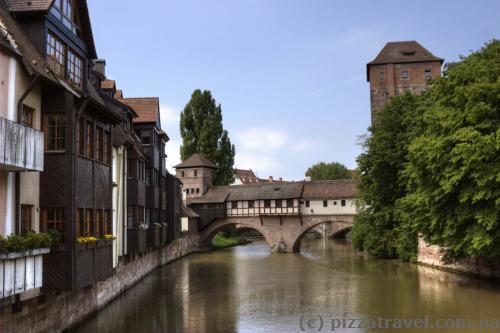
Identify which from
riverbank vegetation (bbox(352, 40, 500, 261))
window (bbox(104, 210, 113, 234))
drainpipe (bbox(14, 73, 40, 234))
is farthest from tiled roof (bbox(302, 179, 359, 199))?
drainpipe (bbox(14, 73, 40, 234))

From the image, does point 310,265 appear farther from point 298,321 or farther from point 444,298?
point 298,321

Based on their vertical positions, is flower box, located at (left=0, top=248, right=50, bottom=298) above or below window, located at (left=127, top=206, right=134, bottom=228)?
below

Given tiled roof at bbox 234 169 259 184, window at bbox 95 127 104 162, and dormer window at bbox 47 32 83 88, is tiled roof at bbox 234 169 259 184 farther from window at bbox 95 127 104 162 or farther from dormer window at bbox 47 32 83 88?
dormer window at bbox 47 32 83 88

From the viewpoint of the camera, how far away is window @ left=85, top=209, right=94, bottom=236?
14.6m

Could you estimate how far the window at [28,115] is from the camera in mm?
12352

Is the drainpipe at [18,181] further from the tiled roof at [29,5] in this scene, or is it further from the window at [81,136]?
the tiled roof at [29,5]

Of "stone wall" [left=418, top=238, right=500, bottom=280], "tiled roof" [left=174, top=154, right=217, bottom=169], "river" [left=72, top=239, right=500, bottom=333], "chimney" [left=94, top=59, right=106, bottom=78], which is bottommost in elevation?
"river" [left=72, top=239, right=500, bottom=333]

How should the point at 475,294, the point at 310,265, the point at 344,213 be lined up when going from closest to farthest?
the point at 475,294, the point at 310,265, the point at 344,213

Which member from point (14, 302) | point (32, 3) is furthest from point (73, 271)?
point (32, 3)

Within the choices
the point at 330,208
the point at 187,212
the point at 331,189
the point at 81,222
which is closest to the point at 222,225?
the point at 187,212

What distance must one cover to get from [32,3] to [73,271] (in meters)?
6.66

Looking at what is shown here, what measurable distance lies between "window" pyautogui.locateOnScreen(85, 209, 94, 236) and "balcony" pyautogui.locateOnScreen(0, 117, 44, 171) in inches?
134

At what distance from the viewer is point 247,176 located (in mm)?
99438

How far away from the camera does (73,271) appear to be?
13008 mm
